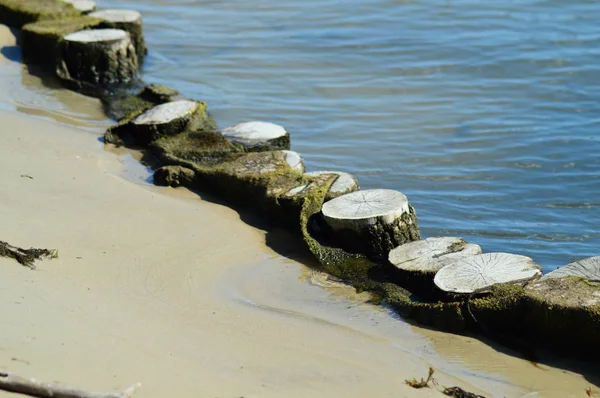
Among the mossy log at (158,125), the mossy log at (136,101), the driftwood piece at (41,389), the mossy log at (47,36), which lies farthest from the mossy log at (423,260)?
the mossy log at (47,36)

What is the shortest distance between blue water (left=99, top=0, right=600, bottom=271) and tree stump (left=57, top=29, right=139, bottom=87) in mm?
930

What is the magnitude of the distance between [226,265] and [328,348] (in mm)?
1246

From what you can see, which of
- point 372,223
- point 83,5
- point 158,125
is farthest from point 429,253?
point 83,5

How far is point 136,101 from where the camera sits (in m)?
9.24

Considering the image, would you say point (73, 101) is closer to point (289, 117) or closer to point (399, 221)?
point (289, 117)

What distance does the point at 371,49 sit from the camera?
1233 centimetres

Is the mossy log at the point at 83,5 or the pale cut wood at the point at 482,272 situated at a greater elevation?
the mossy log at the point at 83,5

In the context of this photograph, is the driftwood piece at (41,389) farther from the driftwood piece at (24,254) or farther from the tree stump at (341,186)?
the tree stump at (341,186)

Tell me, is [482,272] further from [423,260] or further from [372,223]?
[372,223]

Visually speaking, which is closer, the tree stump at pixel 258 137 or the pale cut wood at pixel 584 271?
the pale cut wood at pixel 584 271

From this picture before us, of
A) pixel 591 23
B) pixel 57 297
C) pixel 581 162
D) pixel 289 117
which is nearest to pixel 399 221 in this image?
pixel 57 297

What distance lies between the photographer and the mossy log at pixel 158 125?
8.13 meters

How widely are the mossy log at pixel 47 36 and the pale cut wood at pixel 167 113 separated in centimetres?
197

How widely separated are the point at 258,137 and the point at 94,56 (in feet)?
9.31
